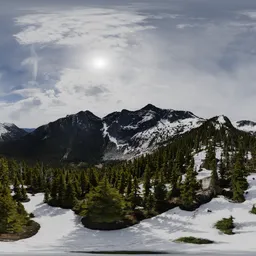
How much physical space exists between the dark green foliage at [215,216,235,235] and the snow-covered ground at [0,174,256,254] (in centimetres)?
97

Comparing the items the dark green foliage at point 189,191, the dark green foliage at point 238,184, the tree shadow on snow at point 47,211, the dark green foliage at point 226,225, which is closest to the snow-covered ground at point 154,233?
the tree shadow on snow at point 47,211

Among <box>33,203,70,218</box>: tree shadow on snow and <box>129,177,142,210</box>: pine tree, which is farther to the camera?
<box>33,203,70,218</box>: tree shadow on snow

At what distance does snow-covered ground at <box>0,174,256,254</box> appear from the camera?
186 ft

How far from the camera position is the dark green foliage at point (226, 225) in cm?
6469

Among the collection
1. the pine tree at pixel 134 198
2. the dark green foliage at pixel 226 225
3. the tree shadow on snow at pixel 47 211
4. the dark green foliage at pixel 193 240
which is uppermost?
the pine tree at pixel 134 198

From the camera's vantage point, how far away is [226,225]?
65438 mm

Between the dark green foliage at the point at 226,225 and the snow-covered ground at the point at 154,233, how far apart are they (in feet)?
3.18

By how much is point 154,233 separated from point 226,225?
12.9m

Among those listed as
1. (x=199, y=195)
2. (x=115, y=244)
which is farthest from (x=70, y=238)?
(x=199, y=195)

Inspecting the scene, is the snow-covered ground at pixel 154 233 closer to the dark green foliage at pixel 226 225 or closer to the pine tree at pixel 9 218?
the dark green foliage at pixel 226 225

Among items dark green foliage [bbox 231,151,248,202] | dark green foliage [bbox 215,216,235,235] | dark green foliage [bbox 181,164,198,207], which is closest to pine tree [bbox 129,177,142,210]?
dark green foliage [bbox 181,164,198,207]

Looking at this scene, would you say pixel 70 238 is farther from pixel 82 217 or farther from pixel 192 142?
pixel 192 142

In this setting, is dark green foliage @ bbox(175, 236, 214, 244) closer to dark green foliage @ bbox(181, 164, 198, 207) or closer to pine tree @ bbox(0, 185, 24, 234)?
dark green foliage @ bbox(181, 164, 198, 207)

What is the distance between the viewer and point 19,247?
5434 cm
